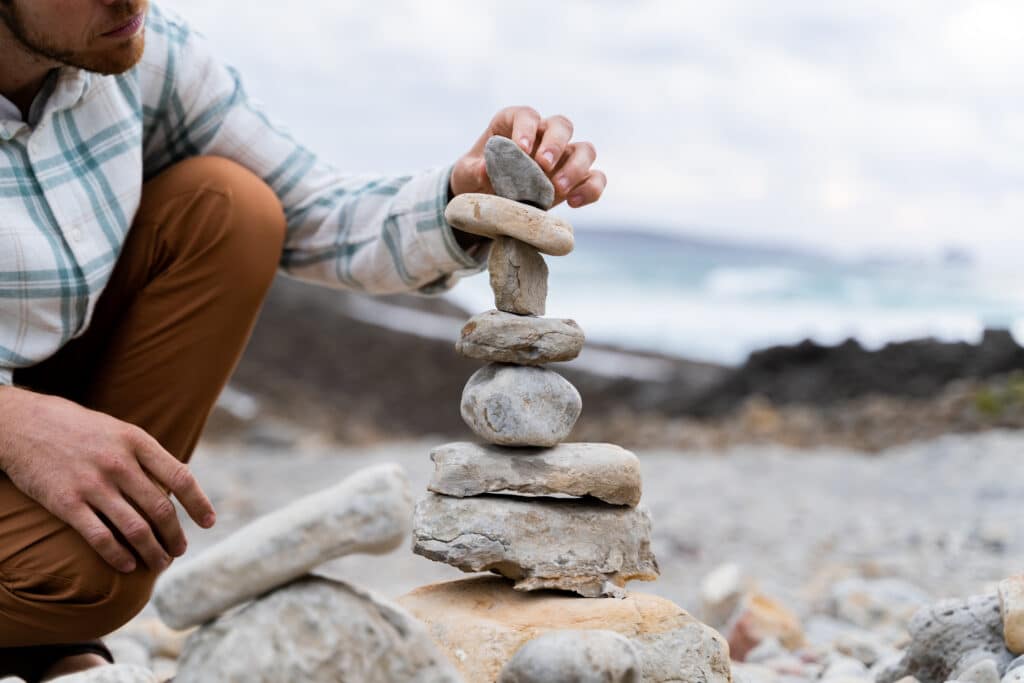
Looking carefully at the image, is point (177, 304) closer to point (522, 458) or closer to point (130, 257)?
point (130, 257)

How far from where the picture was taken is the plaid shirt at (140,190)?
2.86 m

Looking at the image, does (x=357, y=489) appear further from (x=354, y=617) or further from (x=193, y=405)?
(x=193, y=405)

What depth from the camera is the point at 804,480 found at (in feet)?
Answer: 24.0

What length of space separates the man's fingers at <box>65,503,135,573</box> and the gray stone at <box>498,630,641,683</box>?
1.07 metres

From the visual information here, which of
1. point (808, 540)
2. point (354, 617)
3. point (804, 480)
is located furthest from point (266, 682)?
point (804, 480)

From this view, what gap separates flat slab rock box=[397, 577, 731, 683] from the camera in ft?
7.70

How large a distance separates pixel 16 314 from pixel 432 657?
1635mm

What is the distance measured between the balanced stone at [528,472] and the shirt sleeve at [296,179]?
804mm

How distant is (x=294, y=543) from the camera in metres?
1.87

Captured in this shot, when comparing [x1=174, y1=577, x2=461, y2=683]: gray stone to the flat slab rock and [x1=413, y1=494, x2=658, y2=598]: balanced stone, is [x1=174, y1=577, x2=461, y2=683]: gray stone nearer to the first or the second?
the flat slab rock

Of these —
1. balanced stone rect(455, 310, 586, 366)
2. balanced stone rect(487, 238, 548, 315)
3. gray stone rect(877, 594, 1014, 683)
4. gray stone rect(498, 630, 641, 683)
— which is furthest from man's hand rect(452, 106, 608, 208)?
gray stone rect(877, 594, 1014, 683)

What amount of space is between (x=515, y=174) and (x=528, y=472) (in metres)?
0.74

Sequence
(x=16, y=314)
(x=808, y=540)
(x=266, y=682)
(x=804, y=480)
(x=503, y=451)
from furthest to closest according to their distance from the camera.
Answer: (x=804, y=480), (x=808, y=540), (x=16, y=314), (x=503, y=451), (x=266, y=682)

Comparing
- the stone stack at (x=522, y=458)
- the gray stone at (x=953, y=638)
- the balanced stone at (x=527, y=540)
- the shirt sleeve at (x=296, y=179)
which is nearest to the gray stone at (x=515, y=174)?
the stone stack at (x=522, y=458)
